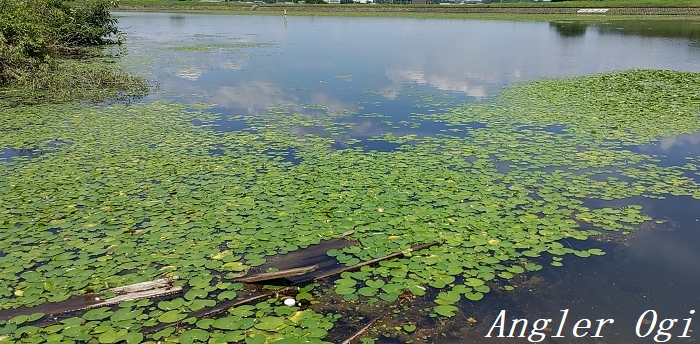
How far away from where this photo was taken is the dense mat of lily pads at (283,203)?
3.79 m

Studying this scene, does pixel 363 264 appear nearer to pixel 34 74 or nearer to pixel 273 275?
pixel 273 275

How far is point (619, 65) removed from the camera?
16.2 m

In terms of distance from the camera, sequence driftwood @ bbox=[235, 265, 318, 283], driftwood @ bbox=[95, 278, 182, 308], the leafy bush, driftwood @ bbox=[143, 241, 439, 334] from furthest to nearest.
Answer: the leafy bush, driftwood @ bbox=[235, 265, 318, 283], driftwood @ bbox=[95, 278, 182, 308], driftwood @ bbox=[143, 241, 439, 334]

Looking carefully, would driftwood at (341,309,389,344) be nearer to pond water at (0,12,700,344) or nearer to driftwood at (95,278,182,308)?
pond water at (0,12,700,344)

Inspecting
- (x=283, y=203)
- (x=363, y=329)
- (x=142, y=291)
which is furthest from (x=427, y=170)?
(x=142, y=291)

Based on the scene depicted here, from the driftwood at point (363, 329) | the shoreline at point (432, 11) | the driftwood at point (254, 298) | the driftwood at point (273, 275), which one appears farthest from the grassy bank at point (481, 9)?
the driftwood at point (363, 329)

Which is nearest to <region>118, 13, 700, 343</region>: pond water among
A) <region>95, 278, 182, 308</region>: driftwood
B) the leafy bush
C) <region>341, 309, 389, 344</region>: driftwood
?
<region>341, 309, 389, 344</region>: driftwood

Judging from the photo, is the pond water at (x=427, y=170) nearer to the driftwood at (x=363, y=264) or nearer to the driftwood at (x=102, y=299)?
the driftwood at (x=363, y=264)

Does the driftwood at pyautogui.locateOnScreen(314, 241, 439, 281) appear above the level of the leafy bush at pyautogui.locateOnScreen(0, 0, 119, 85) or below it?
below

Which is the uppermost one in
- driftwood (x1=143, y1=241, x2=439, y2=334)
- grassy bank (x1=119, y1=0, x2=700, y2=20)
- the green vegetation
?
grassy bank (x1=119, y1=0, x2=700, y2=20)

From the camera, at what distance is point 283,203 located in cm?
531

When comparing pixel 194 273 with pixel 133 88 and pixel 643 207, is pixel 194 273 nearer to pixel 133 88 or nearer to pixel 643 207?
pixel 643 207

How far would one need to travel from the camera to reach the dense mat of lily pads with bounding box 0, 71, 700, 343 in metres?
3.79

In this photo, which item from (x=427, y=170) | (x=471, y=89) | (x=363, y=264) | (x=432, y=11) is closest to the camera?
(x=363, y=264)
